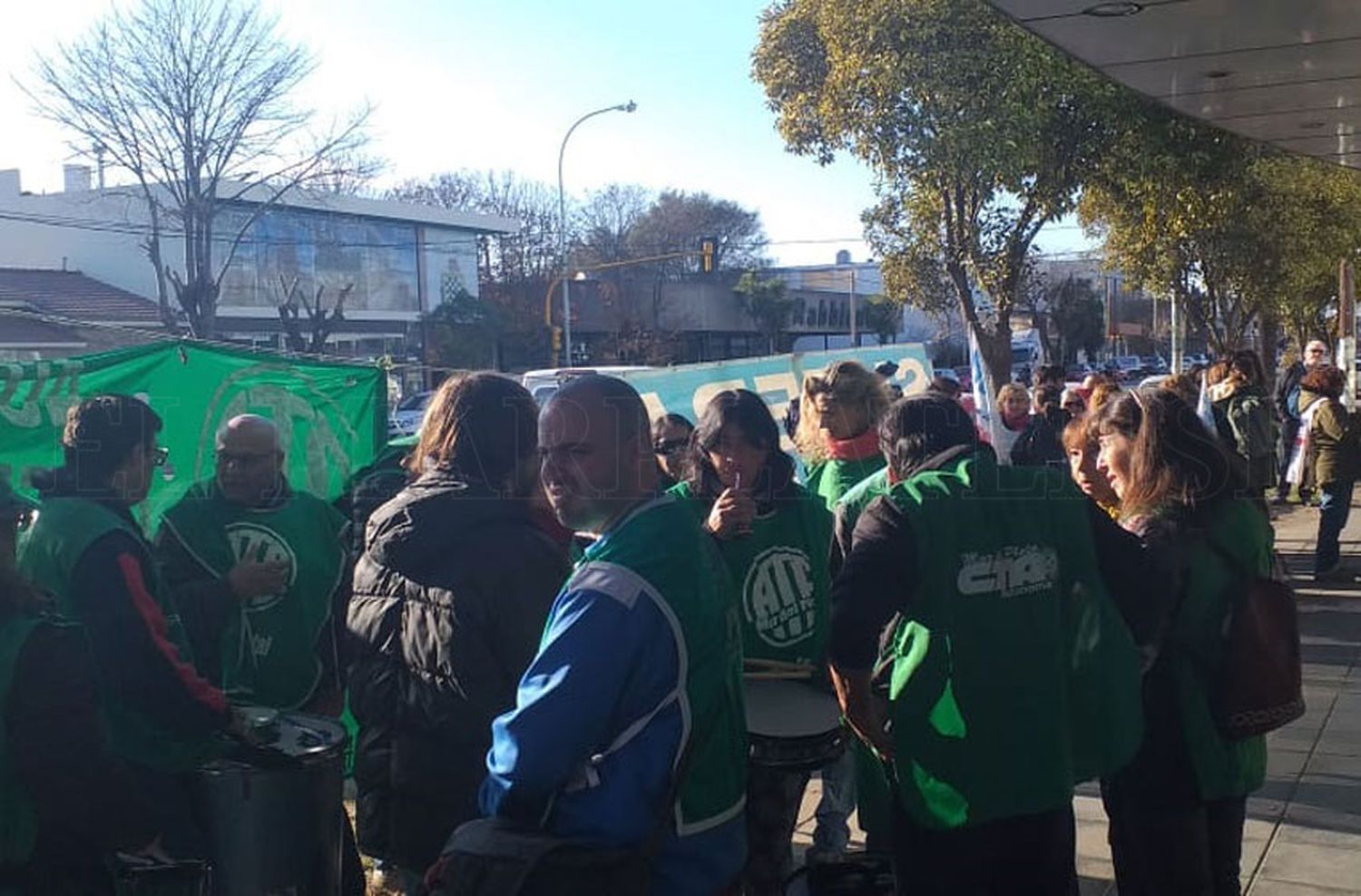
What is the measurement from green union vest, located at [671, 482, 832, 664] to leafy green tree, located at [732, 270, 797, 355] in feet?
163

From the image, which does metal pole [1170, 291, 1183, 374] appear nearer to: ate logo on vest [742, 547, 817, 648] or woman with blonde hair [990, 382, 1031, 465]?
woman with blonde hair [990, 382, 1031, 465]

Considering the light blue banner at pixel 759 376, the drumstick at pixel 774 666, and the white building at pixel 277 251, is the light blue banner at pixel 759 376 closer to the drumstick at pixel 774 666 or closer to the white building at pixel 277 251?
the drumstick at pixel 774 666

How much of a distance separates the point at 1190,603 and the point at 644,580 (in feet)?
5.63

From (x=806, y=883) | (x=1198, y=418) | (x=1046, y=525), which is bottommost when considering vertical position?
(x=806, y=883)

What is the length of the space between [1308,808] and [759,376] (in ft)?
15.1

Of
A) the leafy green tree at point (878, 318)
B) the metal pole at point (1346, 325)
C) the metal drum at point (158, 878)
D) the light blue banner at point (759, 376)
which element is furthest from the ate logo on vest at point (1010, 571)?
the leafy green tree at point (878, 318)

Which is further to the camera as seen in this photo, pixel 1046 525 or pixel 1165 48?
pixel 1165 48

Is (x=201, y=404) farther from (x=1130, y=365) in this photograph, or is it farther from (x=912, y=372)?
(x=1130, y=365)

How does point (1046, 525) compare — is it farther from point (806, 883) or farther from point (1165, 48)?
point (1165, 48)

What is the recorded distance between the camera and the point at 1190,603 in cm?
330

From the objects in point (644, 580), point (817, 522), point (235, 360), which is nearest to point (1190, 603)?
point (817, 522)

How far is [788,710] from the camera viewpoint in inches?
151

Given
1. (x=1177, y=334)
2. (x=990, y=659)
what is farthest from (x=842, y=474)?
(x=1177, y=334)

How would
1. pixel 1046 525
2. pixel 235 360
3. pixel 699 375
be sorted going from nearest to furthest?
pixel 1046 525, pixel 235 360, pixel 699 375
